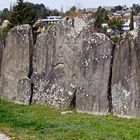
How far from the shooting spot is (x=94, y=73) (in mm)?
14875

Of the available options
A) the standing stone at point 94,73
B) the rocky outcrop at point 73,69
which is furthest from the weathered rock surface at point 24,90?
the standing stone at point 94,73

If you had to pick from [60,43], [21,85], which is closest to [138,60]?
[60,43]

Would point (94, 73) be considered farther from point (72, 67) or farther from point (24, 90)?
point (24, 90)

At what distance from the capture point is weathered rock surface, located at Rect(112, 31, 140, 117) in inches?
543

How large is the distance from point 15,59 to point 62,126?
19.4ft

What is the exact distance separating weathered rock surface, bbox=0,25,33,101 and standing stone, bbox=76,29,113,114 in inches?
97.6

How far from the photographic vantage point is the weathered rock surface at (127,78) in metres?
13.8

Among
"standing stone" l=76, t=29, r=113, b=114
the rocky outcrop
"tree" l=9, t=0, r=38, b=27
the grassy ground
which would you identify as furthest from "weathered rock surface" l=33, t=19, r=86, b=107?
"tree" l=9, t=0, r=38, b=27

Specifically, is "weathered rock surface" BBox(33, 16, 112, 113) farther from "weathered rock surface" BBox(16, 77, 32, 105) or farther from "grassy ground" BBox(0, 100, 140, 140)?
"grassy ground" BBox(0, 100, 140, 140)

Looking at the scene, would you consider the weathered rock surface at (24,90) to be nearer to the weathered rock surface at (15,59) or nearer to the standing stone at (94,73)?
the weathered rock surface at (15,59)

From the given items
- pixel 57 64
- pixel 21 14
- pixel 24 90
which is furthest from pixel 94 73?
pixel 21 14

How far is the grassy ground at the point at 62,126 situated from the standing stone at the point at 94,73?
750 millimetres

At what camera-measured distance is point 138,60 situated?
45.3ft

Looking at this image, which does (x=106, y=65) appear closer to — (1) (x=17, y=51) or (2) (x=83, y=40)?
(2) (x=83, y=40)
